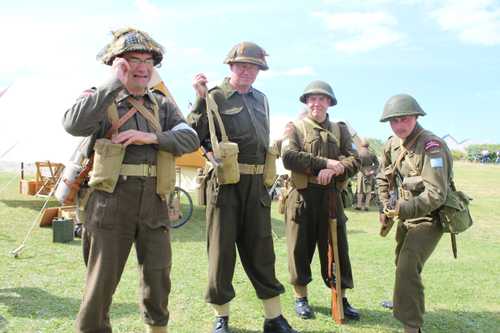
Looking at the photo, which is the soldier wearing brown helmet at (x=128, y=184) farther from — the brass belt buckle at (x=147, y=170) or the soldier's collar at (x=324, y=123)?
the soldier's collar at (x=324, y=123)

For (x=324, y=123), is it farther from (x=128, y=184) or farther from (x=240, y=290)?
(x=128, y=184)

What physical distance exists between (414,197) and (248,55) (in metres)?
1.93

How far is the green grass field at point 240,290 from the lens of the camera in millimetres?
4742

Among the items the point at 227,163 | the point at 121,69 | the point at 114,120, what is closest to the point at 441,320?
the point at 227,163

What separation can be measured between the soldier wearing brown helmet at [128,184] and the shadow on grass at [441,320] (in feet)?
7.78

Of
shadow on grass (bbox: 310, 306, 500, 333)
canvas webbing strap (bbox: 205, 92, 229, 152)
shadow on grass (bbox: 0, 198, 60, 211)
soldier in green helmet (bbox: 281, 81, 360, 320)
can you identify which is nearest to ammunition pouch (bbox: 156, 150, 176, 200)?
canvas webbing strap (bbox: 205, 92, 229, 152)

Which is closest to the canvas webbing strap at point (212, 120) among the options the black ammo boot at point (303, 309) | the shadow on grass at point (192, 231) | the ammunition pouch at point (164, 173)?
the ammunition pouch at point (164, 173)

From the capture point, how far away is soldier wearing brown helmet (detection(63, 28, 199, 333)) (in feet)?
10.3

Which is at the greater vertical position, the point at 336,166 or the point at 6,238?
the point at 336,166

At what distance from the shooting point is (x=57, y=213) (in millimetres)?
10500

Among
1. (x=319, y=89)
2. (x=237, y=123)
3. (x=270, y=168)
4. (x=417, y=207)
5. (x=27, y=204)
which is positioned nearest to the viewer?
(x=417, y=207)

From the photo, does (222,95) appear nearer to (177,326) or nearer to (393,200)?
(393,200)

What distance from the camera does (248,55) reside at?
4.30 m

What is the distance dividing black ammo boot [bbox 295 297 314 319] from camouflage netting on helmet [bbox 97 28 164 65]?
300 centimetres
